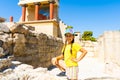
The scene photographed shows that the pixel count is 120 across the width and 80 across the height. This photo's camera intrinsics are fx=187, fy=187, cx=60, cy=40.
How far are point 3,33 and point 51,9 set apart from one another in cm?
1434

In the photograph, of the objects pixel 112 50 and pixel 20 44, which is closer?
pixel 20 44

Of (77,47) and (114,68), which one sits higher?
(77,47)

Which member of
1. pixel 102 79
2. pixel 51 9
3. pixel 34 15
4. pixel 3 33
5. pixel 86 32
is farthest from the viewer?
pixel 86 32

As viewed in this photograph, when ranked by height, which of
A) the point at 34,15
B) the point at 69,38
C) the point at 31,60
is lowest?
the point at 31,60

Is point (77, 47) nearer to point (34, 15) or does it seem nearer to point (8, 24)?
point (8, 24)

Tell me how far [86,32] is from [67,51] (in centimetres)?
4112

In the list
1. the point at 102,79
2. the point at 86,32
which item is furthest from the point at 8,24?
the point at 86,32

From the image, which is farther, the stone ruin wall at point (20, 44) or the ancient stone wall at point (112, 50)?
the ancient stone wall at point (112, 50)

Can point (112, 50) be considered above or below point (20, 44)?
below

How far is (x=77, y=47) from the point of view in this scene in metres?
3.67

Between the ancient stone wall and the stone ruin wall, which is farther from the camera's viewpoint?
the ancient stone wall

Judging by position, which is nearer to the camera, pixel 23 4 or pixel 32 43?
pixel 32 43

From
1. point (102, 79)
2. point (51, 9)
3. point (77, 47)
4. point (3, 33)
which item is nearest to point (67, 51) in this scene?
point (77, 47)

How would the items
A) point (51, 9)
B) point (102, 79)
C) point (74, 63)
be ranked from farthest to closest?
point (51, 9), point (102, 79), point (74, 63)
